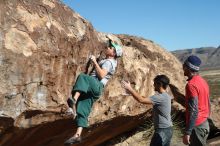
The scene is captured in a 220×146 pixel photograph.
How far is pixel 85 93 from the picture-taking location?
7.73 meters

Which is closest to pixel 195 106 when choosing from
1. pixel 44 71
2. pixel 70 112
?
pixel 70 112

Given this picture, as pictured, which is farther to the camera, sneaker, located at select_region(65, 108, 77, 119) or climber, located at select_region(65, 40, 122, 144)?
sneaker, located at select_region(65, 108, 77, 119)

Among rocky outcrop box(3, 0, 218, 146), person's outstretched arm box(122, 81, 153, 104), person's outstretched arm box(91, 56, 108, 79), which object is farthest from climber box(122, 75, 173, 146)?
rocky outcrop box(3, 0, 218, 146)

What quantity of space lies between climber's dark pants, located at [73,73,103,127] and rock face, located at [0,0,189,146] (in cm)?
50

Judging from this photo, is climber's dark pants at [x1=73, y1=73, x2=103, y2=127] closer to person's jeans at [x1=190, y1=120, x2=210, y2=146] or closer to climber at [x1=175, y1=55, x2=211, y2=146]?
climber at [x1=175, y1=55, x2=211, y2=146]

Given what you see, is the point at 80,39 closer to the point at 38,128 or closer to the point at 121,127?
the point at 38,128

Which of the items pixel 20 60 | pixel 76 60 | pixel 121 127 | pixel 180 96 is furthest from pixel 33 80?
pixel 180 96

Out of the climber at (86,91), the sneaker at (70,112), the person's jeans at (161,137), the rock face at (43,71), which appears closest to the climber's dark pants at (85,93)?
the climber at (86,91)

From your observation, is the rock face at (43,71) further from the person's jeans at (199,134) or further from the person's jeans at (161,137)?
the person's jeans at (199,134)

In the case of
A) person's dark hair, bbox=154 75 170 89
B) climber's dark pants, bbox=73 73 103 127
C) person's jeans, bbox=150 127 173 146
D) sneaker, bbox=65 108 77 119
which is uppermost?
person's dark hair, bbox=154 75 170 89

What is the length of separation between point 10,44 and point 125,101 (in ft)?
12.4

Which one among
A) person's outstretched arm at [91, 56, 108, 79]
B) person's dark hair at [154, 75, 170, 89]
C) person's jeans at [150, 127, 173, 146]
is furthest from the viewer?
person's outstretched arm at [91, 56, 108, 79]

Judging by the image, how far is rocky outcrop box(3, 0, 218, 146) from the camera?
718 cm

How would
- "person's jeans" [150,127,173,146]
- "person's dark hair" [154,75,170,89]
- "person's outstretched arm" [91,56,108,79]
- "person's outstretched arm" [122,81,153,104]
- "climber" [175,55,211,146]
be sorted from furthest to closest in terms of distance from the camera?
"person's outstretched arm" [91,56,108,79] < "person's jeans" [150,127,173,146] < "person's dark hair" [154,75,170,89] < "person's outstretched arm" [122,81,153,104] < "climber" [175,55,211,146]
